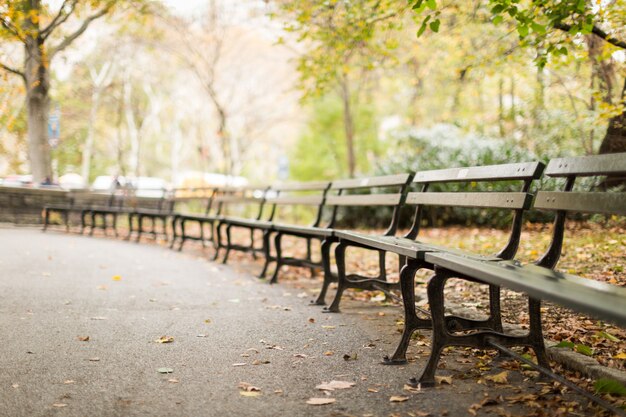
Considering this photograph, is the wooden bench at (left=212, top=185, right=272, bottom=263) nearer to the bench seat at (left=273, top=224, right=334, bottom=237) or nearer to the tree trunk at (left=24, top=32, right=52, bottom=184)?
the bench seat at (left=273, top=224, right=334, bottom=237)

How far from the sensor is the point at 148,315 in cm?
502

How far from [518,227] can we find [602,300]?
5.11ft

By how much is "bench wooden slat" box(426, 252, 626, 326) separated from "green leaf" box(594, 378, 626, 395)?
0.59 metres

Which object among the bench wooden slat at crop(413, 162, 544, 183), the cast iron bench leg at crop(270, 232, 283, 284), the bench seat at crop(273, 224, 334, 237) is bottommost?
the cast iron bench leg at crop(270, 232, 283, 284)

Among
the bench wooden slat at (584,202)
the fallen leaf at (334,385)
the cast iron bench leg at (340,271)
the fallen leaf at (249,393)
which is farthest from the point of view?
the cast iron bench leg at (340,271)

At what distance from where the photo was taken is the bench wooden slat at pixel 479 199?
337cm

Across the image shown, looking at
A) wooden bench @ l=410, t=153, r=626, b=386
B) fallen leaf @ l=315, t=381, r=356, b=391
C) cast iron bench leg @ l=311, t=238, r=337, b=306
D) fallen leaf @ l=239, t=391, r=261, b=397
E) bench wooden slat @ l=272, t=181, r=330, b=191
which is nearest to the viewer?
wooden bench @ l=410, t=153, r=626, b=386

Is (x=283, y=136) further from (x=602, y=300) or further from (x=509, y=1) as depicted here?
(x=602, y=300)

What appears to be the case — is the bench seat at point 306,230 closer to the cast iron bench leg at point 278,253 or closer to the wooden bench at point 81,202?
the cast iron bench leg at point 278,253

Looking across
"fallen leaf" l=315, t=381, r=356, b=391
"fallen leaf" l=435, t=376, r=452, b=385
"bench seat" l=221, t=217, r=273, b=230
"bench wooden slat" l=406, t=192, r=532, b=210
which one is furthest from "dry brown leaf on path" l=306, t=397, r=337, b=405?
"bench seat" l=221, t=217, r=273, b=230

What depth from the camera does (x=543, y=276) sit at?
8.58 ft

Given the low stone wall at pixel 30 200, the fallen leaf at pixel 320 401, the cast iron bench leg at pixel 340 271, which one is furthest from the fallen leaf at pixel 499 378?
the low stone wall at pixel 30 200

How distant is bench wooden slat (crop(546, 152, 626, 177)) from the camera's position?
276 cm

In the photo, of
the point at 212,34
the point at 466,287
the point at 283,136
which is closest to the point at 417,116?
the point at 283,136
